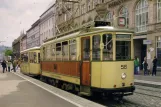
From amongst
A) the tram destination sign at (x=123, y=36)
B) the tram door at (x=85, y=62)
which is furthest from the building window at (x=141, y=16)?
the tram destination sign at (x=123, y=36)

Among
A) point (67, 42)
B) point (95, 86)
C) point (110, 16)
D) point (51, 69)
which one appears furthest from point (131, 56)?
point (110, 16)

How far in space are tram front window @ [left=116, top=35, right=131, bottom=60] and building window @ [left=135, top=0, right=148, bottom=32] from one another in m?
21.2

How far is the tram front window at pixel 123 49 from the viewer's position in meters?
11.8

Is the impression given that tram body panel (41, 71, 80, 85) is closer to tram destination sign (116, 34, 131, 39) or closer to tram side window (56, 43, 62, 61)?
tram side window (56, 43, 62, 61)

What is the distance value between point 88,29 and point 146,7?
68.7 feet

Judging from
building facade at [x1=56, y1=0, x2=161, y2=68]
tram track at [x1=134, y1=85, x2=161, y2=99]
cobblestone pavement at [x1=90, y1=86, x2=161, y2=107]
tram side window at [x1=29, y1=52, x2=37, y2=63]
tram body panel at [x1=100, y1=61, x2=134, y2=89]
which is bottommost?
cobblestone pavement at [x1=90, y1=86, x2=161, y2=107]

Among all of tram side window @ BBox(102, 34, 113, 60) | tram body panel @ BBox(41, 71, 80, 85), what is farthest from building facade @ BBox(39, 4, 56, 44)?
tram side window @ BBox(102, 34, 113, 60)

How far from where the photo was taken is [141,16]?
33.2 metres

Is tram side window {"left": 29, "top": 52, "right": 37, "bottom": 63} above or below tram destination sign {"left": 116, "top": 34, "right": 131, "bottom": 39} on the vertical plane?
below

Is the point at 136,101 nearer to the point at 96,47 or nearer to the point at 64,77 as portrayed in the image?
the point at 96,47

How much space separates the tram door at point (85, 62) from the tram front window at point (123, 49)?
1.45 metres

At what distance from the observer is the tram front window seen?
463 inches

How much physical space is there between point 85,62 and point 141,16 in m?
22.0

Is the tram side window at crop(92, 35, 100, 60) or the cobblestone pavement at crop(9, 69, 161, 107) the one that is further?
the cobblestone pavement at crop(9, 69, 161, 107)
